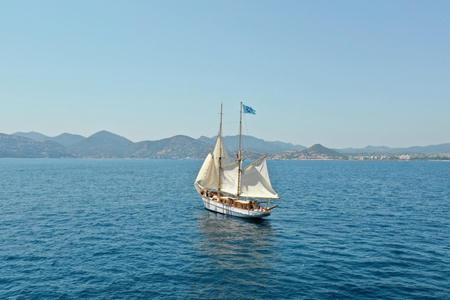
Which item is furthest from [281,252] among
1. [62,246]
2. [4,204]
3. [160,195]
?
[4,204]

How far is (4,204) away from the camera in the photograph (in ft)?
225

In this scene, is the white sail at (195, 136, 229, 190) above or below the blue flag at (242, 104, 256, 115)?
below

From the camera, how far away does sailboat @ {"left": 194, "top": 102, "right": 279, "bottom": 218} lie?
57219 mm

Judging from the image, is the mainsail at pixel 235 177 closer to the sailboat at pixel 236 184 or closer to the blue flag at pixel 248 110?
the sailboat at pixel 236 184

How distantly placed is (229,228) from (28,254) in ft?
95.0

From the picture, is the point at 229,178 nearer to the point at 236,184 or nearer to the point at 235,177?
the point at 235,177

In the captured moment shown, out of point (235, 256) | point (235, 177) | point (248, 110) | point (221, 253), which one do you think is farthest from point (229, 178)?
point (235, 256)

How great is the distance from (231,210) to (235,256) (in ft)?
75.1

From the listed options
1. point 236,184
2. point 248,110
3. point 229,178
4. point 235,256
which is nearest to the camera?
point 235,256

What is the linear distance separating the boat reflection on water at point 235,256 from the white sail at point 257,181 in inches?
224

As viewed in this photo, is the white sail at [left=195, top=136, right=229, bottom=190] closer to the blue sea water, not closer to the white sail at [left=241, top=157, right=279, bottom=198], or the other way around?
the blue sea water

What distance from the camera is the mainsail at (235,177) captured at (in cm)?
5825

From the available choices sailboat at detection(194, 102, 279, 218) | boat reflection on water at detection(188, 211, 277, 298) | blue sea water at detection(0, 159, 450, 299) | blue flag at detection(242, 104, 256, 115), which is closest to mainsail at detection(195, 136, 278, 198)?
sailboat at detection(194, 102, 279, 218)

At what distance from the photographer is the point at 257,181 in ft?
195
